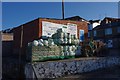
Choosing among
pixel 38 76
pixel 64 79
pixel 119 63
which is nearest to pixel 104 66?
pixel 119 63

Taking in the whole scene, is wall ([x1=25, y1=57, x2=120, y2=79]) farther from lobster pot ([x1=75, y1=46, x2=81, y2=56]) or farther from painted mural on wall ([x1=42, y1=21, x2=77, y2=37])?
painted mural on wall ([x1=42, y1=21, x2=77, y2=37])

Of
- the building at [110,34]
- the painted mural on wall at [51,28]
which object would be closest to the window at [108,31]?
the building at [110,34]

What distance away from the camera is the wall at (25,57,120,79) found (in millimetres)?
11890

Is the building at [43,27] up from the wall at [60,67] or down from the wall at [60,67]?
up

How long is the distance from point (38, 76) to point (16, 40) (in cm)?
1307

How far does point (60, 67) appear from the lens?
42.1 feet

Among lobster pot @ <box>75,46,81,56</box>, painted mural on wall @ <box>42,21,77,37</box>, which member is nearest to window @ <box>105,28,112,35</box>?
painted mural on wall @ <box>42,21,77,37</box>

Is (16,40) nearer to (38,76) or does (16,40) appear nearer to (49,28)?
(49,28)

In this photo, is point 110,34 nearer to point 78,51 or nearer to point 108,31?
point 108,31

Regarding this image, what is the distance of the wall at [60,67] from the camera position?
11.9 metres

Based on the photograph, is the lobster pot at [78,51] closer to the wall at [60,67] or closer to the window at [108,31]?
the wall at [60,67]

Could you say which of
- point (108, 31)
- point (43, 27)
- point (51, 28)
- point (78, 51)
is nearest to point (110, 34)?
point (108, 31)

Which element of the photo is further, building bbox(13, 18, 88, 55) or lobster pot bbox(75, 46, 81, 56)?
building bbox(13, 18, 88, 55)

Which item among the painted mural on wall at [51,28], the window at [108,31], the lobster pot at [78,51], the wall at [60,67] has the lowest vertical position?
the wall at [60,67]
